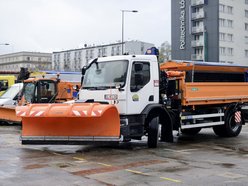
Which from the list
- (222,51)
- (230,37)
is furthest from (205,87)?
(230,37)

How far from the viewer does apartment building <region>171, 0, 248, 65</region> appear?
70.6m

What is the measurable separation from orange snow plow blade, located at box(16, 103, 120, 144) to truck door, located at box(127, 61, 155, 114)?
0.82m

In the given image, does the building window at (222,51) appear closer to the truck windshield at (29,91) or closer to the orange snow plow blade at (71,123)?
the truck windshield at (29,91)

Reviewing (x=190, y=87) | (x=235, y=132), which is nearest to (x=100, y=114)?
(x=190, y=87)

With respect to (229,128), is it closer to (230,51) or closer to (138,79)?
(138,79)

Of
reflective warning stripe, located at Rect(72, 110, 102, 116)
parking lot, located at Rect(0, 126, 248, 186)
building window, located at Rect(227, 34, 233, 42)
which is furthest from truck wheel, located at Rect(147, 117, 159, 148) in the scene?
building window, located at Rect(227, 34, 233, 42)

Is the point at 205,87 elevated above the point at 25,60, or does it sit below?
below

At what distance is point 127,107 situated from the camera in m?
11.1

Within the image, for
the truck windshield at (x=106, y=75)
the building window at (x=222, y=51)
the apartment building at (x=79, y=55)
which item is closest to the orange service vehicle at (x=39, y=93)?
the truck windshield at (x=106, y=75)

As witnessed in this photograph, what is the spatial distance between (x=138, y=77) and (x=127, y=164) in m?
2.88

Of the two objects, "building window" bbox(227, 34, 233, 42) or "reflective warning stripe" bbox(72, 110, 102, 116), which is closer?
"reflective warning stripe" bbox(72, 110, 102, 116)

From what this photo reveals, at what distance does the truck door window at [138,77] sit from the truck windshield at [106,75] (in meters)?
0.25

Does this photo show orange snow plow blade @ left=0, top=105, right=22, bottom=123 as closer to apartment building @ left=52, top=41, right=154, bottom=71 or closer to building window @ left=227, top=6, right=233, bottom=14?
building window @ left=227, top=6, right=233, bottom=14

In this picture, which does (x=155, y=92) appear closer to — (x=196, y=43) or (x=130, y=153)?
(x=130, y=153)
